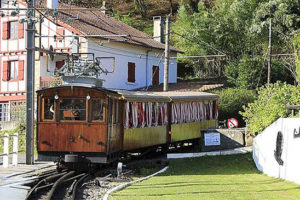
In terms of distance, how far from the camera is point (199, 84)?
43.4 metres

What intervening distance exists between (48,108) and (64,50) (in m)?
16.8

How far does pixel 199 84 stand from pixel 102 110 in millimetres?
24513

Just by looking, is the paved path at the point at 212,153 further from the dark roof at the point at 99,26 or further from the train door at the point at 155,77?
the train door at the point at 155,77

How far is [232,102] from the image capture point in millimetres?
38125

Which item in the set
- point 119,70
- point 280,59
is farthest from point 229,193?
point 280,59

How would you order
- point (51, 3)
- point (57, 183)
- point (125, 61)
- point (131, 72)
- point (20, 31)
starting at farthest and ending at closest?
point (131, 72) < point (125, 61) < point (20, 31) < point (51, 3) < point (57, 183)

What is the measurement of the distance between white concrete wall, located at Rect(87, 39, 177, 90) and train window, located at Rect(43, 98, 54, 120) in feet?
52.9

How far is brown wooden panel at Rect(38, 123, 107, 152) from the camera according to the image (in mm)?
19203

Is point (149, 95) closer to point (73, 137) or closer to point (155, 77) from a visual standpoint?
point (73, 137)

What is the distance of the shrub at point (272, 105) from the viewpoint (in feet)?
73.2

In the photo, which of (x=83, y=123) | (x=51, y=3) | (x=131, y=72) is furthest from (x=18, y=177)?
(x=131, y=72)

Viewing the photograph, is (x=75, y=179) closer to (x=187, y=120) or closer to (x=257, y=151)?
(x=257, y=151)

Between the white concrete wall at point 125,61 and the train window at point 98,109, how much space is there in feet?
54.1

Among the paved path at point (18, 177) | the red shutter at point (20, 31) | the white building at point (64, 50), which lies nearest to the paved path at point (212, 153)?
the paved path at point (18, 177)
